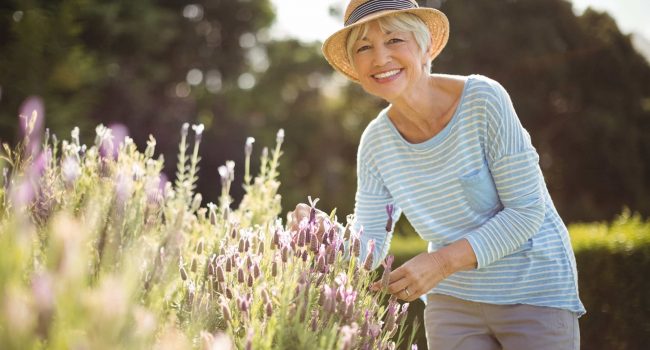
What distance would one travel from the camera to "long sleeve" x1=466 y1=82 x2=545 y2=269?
7.54 ft

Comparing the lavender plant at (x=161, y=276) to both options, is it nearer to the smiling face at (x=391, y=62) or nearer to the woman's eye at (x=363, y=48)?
the smiling face at (x=391, y=62)

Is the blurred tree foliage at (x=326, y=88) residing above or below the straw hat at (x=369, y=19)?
above

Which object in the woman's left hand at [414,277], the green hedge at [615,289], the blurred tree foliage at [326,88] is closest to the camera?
the woman's left hand at [414,277]

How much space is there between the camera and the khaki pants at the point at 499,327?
2.39 m

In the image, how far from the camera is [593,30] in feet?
69.3

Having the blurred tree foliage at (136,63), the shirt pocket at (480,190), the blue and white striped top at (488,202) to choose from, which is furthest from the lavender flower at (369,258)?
the blurred tree foliage at (136,63)

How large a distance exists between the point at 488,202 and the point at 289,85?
61.2 feet

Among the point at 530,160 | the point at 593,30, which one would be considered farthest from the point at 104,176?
the point at 593,30

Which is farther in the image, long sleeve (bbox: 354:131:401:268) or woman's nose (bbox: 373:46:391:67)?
long sleeve (bbox: 354:131:401:268)

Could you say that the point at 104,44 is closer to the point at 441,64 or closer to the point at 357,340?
the point at 441,64

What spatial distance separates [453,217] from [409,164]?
11.7 inches

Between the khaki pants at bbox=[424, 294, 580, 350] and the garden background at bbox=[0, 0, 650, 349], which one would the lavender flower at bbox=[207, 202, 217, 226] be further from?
the garden background at bbox=[0, 0, 650, 349]

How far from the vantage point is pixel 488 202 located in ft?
8.24

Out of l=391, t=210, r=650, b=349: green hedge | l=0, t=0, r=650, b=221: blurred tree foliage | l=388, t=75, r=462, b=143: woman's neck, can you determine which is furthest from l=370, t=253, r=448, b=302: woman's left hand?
l=0, t=0, r=650, b=221: blurred tree foliage
